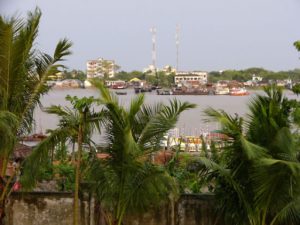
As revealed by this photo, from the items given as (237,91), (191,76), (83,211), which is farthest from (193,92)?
(83,211)

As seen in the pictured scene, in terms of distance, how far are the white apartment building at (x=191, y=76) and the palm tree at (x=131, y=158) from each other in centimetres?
9838

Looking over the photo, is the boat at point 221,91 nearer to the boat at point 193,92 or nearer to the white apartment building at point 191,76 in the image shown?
the boat at point 193,92

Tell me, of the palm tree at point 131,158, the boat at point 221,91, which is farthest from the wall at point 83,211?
the boat at point 221,91

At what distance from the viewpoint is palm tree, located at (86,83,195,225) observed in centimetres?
557

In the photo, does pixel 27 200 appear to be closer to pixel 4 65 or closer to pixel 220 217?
pixel 4 65

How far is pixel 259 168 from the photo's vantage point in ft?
17.9

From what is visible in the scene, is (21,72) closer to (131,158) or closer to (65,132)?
(65,132)

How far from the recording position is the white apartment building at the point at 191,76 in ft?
350

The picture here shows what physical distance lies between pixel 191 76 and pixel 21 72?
10709 centimetres

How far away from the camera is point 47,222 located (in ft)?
21.0

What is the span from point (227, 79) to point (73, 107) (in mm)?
94257

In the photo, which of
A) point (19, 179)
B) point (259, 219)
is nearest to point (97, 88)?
point (19, 179)

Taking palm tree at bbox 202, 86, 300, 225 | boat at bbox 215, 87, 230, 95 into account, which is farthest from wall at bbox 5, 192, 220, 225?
boat at bbox 215, 87, 230, 95

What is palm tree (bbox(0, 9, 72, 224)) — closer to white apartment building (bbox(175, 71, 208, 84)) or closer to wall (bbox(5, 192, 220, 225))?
wall (bbox(5, 192, 220, 225))
